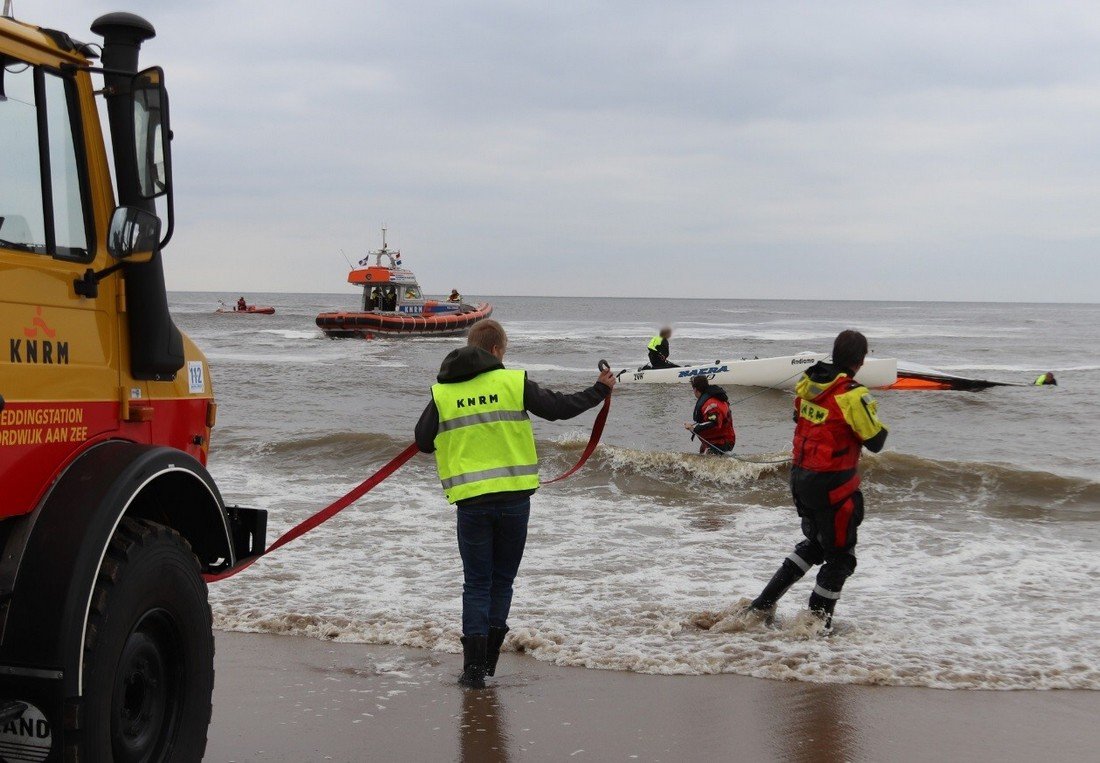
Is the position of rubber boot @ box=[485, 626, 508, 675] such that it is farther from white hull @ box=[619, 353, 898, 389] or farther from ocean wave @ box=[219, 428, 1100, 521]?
white hull @ box=[619, 353, 898, 389]

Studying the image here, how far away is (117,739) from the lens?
9.78ft

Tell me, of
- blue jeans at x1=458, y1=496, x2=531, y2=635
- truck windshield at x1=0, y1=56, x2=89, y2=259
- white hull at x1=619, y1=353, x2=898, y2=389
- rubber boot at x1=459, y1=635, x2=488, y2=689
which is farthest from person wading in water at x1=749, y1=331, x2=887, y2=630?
white hull at x1=619, y1=353, x2=898, y2=389

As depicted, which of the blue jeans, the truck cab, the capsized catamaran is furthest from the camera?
the capsized catamaran

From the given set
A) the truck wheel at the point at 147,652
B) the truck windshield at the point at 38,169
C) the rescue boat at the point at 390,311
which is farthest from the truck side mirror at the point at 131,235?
the rescue boat at the point at 390,311

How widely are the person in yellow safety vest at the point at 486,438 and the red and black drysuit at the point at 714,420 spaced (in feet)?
22.5

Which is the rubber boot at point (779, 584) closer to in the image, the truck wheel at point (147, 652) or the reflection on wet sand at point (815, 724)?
the reflection on wet sand at point (815, 724)

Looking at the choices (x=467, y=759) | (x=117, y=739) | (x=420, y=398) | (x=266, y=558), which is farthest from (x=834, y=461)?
(x=420, y=398)

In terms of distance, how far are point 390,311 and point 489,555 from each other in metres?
41.0

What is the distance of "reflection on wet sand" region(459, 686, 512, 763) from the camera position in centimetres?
412

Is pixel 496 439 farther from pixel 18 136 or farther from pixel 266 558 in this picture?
pixel 266 558

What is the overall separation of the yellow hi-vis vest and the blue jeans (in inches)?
4.2

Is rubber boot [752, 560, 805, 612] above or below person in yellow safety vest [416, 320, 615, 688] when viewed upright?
below

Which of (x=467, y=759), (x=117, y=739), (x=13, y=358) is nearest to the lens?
(x=13, y=358)

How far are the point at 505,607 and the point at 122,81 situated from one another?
2.92 meters
